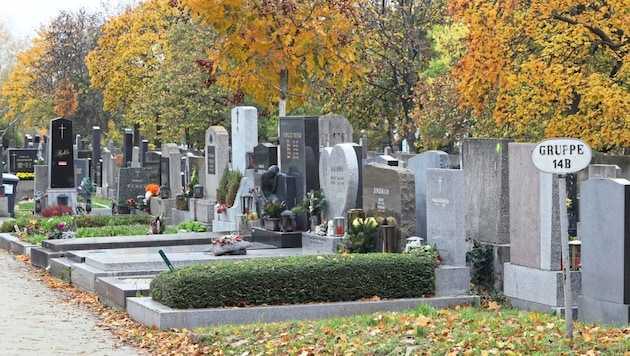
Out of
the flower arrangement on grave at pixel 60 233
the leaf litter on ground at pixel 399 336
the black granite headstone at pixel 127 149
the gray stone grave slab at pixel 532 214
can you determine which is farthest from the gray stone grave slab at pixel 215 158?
the black granite headstone at pixel 127 149

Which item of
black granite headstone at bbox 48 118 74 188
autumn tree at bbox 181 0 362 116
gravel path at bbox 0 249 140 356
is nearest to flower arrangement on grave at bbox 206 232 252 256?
gravel path at bbox 0 249 140 356

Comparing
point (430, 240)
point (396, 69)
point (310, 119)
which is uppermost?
point (396, 69)

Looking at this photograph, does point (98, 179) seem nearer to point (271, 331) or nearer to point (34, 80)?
point (271, 331)

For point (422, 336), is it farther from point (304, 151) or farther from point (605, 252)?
point (304, 151)

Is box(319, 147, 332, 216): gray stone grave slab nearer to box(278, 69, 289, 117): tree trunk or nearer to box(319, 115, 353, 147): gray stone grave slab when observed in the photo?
box(319, 115, 353, 147): gray stone grave slab

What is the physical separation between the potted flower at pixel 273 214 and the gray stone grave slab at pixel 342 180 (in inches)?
55.8

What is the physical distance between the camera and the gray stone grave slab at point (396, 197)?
1797cm

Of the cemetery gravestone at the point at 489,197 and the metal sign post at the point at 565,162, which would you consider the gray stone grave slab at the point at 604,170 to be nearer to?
the cemetery gravestone at the point at 489,197

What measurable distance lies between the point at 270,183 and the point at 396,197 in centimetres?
563

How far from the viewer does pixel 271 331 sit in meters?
13.1

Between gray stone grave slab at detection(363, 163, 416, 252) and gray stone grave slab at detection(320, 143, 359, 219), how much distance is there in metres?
1.30

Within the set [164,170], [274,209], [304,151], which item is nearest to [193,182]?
[164,170]

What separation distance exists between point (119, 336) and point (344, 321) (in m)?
2.72

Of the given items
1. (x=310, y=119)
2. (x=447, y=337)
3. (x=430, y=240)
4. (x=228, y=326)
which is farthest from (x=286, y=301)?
(x=310, y=119)
